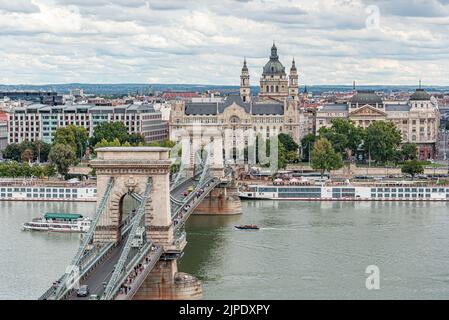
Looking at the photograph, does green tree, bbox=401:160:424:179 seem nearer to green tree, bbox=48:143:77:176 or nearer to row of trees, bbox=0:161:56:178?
green tree, bbox=48:143:77:176

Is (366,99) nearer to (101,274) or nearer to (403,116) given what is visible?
(403,116)

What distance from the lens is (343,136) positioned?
53.2 meters

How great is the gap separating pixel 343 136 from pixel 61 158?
1439 cm

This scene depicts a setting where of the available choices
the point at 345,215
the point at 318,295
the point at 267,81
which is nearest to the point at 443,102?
the point at 267,81

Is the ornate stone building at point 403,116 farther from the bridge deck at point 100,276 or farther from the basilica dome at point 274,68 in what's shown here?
the bridge deck at point 100,276

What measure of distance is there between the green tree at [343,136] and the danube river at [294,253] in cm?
1633

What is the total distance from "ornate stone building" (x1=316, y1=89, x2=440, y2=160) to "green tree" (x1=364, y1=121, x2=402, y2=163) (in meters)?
6.29

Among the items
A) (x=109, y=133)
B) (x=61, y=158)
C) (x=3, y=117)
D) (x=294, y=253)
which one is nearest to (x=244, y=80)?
(x=3, y=117)

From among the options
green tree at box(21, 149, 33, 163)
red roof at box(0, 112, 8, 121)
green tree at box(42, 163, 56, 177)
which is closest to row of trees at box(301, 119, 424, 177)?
green tree at box(42, 163, 56, 177)

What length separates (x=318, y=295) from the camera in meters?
20.5

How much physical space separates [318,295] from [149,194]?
143 inches

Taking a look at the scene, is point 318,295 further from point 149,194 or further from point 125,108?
point 125,108

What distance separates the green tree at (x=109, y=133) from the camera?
178 ft

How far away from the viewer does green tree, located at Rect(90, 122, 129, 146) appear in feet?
178
